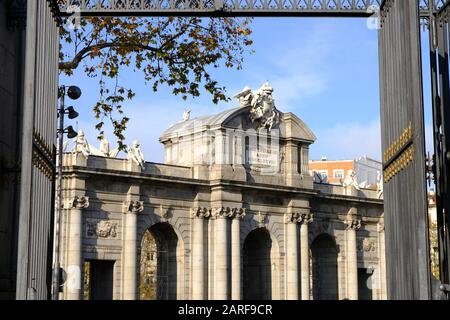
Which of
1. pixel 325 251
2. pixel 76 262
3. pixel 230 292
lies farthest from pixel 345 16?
pixel 325 251

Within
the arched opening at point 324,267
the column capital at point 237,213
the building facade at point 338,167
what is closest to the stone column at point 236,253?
the column capital at point 237,213

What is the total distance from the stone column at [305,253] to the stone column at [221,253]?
588 centimetres

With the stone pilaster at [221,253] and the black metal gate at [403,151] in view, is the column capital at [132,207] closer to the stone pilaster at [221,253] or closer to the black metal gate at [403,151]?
the stone pilaster at [221,253]

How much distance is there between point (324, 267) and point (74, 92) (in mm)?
35867

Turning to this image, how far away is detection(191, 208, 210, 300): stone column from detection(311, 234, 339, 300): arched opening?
10427 mm

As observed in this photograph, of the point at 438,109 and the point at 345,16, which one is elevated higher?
the point at 345,16

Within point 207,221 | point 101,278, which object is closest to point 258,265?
point 207,221

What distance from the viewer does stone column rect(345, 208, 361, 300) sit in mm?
52719

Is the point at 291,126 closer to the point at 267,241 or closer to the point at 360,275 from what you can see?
the point at 267,241

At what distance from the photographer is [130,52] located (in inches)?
619

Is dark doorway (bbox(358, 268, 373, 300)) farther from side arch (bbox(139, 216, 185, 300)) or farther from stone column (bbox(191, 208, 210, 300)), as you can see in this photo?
side arch (bbox(139, 216, 185, 300))

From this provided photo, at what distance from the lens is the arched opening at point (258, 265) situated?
49.0 meters

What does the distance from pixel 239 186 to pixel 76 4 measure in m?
37.5

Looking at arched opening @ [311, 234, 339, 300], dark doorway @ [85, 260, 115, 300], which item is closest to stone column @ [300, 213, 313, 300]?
arched opening @ [311, 234, 339, 300]
